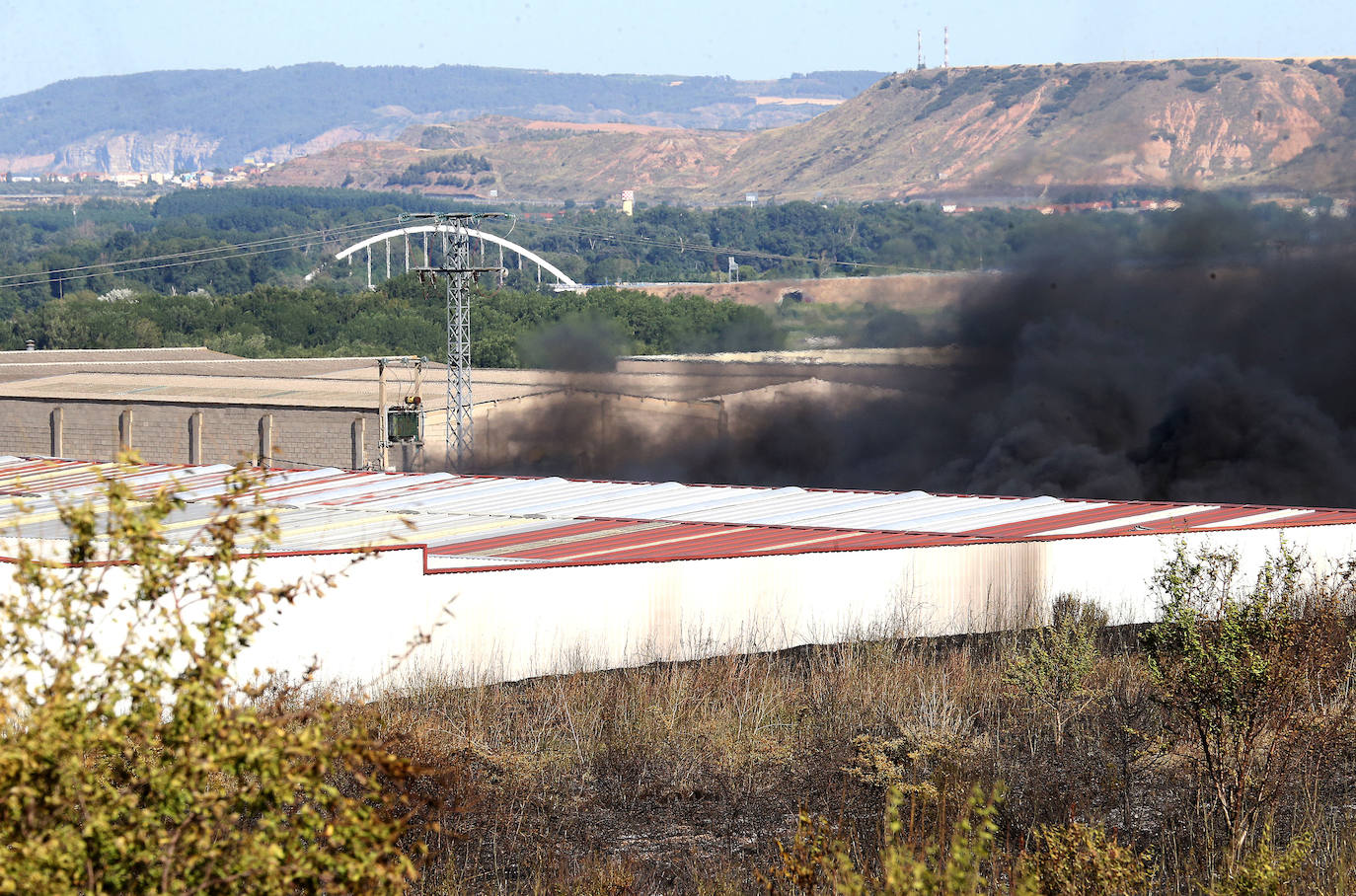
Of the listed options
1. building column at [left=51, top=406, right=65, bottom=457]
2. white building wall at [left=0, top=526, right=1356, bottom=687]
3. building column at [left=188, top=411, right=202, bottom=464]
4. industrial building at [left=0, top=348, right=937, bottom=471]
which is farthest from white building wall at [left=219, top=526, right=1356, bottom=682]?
building column at [left=51, top=406, right=65, bottom=457]

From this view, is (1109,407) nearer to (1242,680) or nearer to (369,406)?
(369,406)

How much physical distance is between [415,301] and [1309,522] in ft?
422

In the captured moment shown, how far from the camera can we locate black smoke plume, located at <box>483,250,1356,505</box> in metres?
65.4

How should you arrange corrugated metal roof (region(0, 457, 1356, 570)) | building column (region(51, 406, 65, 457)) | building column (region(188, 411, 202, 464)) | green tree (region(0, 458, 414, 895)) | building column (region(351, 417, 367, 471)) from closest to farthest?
green tree (region(0, 458, 414, 895)) → corrugated metal roof (region(0, 457, 1356, 570)) → building column (region(351, 417, 367, 471)) → building column (region(188, 411, 202, 464)) → building column (region(51, 406, 65, 457))

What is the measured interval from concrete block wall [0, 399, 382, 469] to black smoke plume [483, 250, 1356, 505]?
13495 mm

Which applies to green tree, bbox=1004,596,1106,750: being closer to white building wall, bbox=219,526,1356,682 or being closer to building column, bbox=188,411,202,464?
white building wall, bbox=219,526,1356,682

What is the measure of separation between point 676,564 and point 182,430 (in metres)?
52.9

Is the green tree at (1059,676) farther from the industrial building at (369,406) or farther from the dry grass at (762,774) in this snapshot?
the industrial building at (369,406)

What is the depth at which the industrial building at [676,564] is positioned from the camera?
26.3m

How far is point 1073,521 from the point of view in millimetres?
39938

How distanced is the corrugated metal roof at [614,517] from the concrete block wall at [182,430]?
20.5 m

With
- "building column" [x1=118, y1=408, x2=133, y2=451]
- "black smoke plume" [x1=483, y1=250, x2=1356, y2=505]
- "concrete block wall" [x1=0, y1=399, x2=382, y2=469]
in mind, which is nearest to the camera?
Answer: "black smoke plume" [x1=483, y1=250, x2=1356, y2=505]

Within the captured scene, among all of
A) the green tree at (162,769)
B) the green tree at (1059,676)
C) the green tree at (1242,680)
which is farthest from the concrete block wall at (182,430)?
the green tree at (162,769)

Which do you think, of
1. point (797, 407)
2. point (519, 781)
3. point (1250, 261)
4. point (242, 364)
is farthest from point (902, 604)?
point (242, 364)
